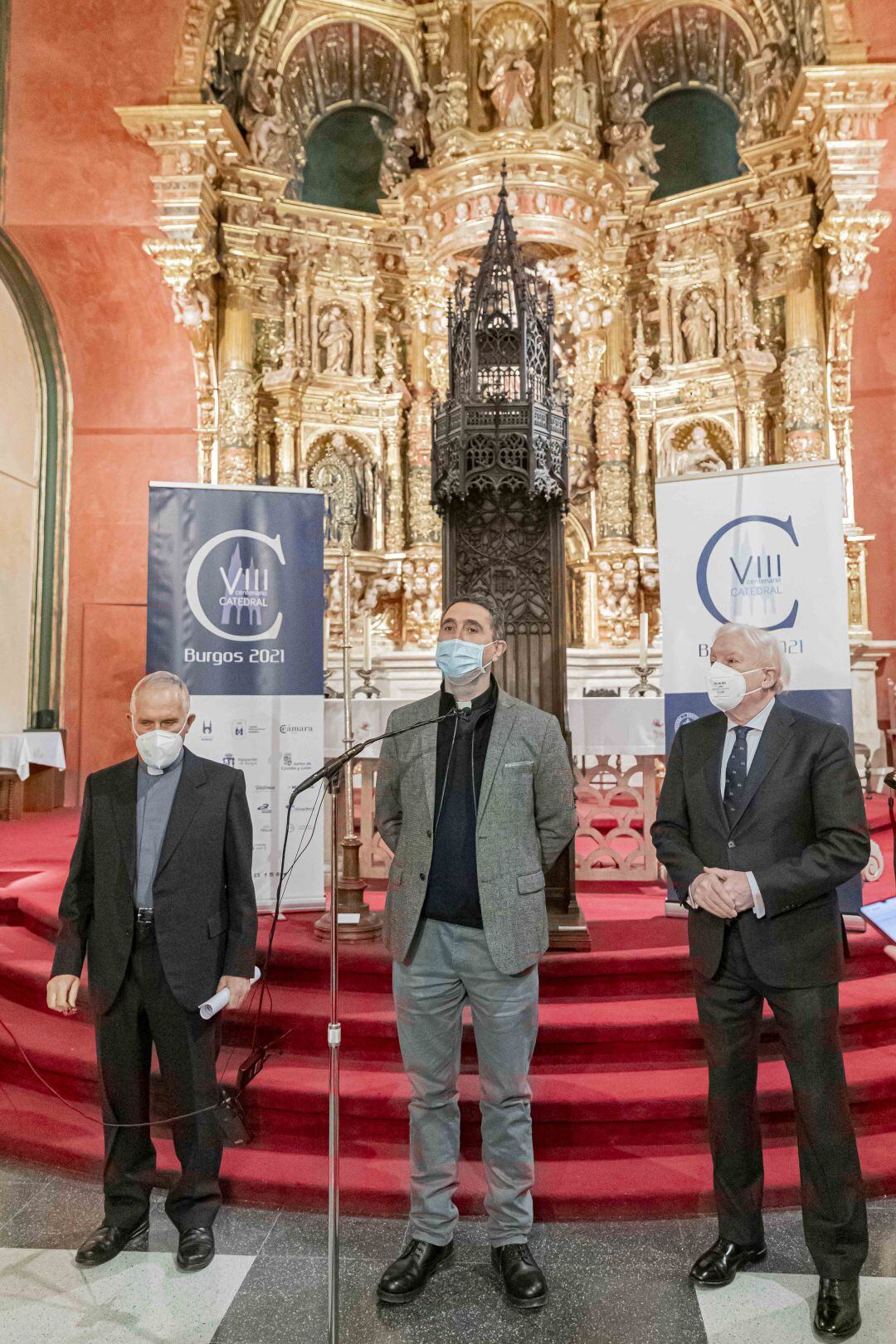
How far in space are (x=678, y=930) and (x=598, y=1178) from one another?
1551 millimetres

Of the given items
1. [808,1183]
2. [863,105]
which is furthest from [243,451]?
[808,1183]

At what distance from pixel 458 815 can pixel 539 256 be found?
915 centimetres

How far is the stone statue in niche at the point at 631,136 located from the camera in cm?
1082

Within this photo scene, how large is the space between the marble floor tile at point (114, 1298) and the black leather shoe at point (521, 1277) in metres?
0.71

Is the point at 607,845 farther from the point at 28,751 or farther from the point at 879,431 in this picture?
the point at 879,431

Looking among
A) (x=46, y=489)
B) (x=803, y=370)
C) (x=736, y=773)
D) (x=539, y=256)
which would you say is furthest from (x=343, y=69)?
(x=736, y=773)

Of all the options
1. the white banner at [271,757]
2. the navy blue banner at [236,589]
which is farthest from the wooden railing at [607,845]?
the navy blue banner at [236,589]

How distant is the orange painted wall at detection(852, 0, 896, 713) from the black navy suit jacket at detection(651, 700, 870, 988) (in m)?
7.76

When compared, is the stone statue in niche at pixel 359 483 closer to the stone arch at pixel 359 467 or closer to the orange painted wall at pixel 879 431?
the stone arch at pixel 359 467

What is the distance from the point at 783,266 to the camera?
10.2 meters

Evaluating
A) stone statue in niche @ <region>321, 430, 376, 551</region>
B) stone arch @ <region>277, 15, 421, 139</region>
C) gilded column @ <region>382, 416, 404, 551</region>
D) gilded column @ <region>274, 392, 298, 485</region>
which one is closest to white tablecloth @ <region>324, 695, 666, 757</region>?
gilded column @ <region>382, 416, 404, 551</region>

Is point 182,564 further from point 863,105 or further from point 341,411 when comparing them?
point 863,105

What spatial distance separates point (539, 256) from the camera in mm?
10484

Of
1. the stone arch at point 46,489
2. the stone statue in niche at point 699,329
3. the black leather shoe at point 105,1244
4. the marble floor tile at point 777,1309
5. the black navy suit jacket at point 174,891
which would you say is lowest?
the marble floor tile at point 777,1309
